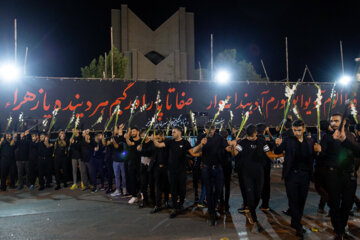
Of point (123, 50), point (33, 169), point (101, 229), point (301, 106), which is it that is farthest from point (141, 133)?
point (123, 50)

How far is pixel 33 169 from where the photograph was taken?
34.2 ft

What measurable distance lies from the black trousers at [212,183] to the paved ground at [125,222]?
43 centimetres

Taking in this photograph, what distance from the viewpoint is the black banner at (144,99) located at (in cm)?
1166

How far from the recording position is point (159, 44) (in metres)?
45.4

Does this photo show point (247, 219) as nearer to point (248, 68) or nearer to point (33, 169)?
point (33, 169)

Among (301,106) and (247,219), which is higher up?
(301,106)

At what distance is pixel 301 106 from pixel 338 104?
2.20 m

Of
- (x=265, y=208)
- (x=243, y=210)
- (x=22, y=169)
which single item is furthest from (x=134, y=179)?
(x=22, y=169)

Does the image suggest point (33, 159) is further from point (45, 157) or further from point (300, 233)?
point (300, 233)

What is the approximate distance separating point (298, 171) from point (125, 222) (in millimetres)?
3665

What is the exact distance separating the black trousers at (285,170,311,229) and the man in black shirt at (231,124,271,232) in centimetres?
74

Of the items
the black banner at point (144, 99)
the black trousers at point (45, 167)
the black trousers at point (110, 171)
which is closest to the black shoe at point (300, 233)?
the black trousers at point (110, 171)

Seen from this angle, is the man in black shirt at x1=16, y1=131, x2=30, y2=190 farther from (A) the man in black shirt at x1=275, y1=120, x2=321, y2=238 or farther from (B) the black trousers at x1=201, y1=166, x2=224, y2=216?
(A) the man in black shirt at x1=275, y1=120, x2=321, y2=238

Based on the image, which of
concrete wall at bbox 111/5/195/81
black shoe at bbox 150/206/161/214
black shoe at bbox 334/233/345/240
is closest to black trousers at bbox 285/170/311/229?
black shoe at bbox 334/233/345/240
